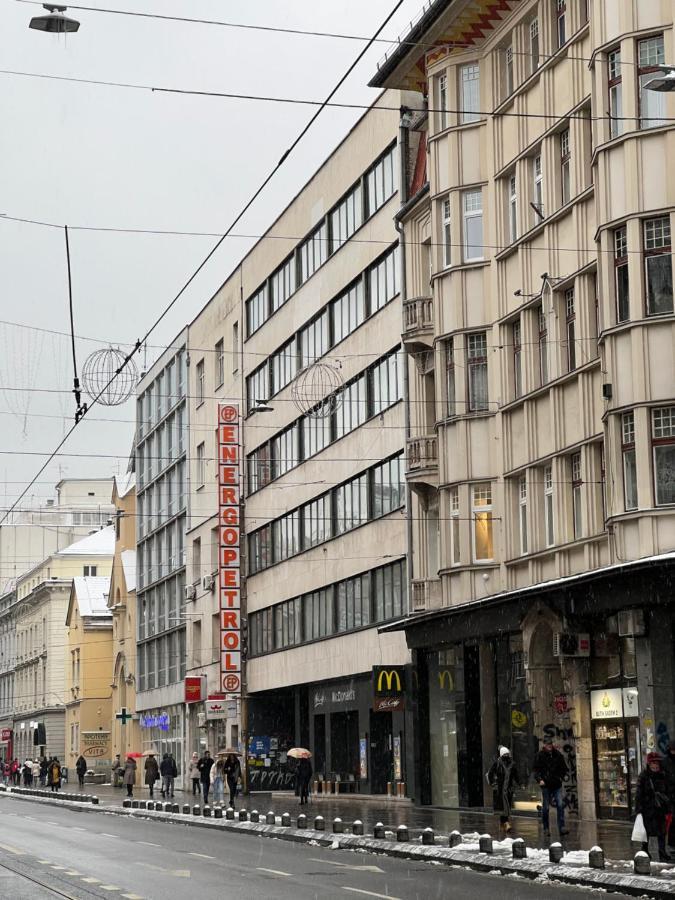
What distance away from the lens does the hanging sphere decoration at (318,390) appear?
4991 cm

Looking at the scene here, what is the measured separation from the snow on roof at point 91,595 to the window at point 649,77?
247 ft

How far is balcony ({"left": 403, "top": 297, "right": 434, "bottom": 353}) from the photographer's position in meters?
38.6

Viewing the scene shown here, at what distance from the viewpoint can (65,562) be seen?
112m

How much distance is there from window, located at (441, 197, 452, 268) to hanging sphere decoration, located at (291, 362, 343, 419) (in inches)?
491

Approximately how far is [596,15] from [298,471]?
88.6 feet

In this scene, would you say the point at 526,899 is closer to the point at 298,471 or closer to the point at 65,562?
the point at 298,471

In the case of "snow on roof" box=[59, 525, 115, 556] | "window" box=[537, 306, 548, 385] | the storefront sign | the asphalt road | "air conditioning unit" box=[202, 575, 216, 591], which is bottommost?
the asphalt road

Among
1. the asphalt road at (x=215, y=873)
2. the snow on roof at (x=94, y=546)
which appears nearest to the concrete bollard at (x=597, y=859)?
the asphalt road at (x=215, y=873)

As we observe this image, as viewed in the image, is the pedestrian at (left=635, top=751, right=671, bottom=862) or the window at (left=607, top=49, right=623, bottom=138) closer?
the pedestrian at (left=635, top=751, right=671, bottom=862)

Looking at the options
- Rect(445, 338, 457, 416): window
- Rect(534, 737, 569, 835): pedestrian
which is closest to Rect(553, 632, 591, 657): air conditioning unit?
Rect(534, 737, 569, 835): pedestrian

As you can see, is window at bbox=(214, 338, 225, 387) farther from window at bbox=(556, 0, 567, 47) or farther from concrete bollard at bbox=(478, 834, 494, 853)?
concrete bollard at bbox=(478, 834, 494, 853)

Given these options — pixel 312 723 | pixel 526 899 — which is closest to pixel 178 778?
pixel 312 723

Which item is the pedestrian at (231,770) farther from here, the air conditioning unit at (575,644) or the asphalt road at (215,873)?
the air conditioning unit at (575,644)

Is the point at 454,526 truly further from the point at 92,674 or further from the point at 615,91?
the point at 92,674
